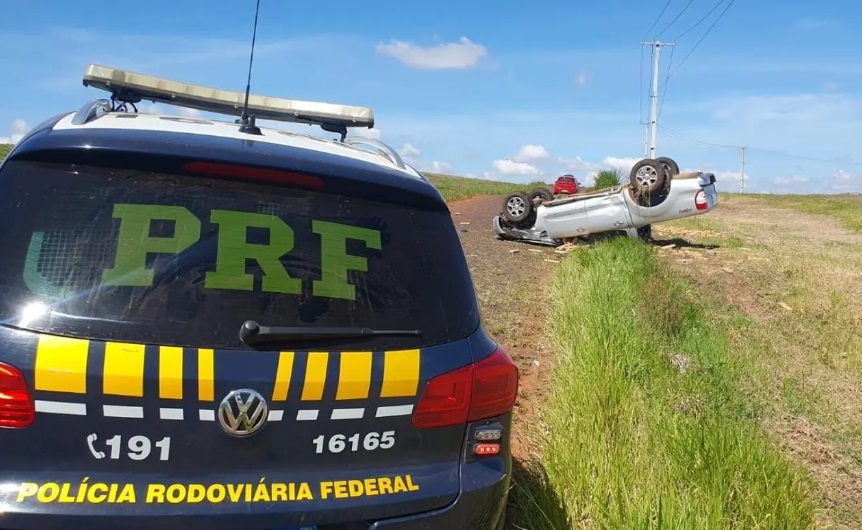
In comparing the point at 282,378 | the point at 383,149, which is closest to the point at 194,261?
the point at 282,378

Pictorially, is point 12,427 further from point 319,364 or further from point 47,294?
point 319,364

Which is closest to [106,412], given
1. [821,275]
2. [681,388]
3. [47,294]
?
[47,294]

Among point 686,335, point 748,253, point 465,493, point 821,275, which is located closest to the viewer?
point 465,493

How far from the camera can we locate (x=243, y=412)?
78.2 inches

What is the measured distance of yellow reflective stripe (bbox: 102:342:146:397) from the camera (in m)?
1.88

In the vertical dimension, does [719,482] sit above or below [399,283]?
below

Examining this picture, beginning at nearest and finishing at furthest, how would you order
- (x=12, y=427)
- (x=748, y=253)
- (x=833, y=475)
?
(x=12, y=427), (x=833, y=475), (x=748, y=253)

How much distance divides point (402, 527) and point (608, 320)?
4.22 meters

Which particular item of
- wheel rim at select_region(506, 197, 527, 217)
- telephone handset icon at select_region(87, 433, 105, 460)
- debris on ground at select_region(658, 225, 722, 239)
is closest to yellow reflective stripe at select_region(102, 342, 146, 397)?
telephone handset icon at select_region(87, 433, 105, 460)

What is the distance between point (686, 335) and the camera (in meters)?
6.91

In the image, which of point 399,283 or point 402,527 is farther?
point 399,283

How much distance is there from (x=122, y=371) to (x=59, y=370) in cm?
15

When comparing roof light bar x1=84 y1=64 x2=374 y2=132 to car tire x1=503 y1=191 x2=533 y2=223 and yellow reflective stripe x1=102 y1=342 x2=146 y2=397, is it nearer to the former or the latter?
yellow reflective stripe x1=102 y1=342 x2=146 y2=397

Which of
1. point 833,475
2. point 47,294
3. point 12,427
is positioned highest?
point 47,294
